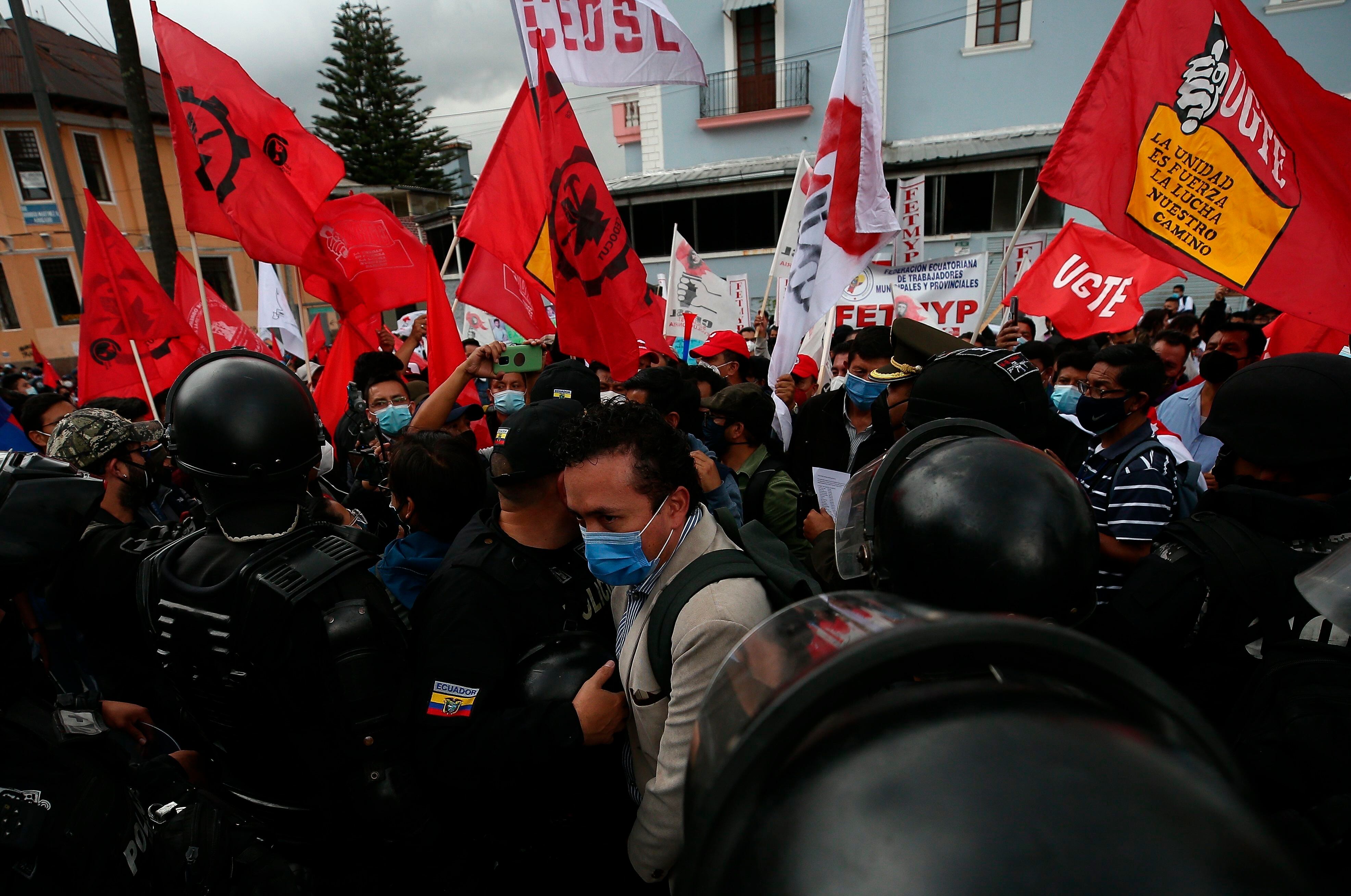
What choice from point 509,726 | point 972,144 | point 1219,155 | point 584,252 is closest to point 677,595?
point 509,726

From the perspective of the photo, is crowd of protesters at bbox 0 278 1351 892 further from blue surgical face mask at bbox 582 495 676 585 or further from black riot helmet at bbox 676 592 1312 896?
black riot helmet at bbox 676 592 1312 896

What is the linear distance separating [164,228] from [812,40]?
809 inches

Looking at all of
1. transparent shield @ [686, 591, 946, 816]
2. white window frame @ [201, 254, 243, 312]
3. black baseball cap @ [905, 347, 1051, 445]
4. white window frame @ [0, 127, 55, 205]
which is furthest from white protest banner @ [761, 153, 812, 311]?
white window frame @ [0, 127, 55, 205]

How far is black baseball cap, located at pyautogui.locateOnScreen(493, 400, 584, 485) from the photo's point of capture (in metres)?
2.12

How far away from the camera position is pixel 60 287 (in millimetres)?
25812

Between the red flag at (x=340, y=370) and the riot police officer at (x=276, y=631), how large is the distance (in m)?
3.12

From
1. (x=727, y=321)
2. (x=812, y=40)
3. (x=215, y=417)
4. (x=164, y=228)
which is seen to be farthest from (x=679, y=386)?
(x=812, y=40)

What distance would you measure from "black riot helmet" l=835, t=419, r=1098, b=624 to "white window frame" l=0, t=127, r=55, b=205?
3370cm

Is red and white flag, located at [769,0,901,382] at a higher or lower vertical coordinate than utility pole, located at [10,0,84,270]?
lower

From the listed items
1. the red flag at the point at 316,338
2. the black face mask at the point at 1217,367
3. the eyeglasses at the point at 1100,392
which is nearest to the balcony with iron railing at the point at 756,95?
the red flag at the point at 316,338

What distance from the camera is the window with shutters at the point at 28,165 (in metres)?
24.7

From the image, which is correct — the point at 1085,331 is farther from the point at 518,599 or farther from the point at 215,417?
the point at 215,417

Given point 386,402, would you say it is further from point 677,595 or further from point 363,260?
point 677,595

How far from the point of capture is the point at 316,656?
1807 millimetres
